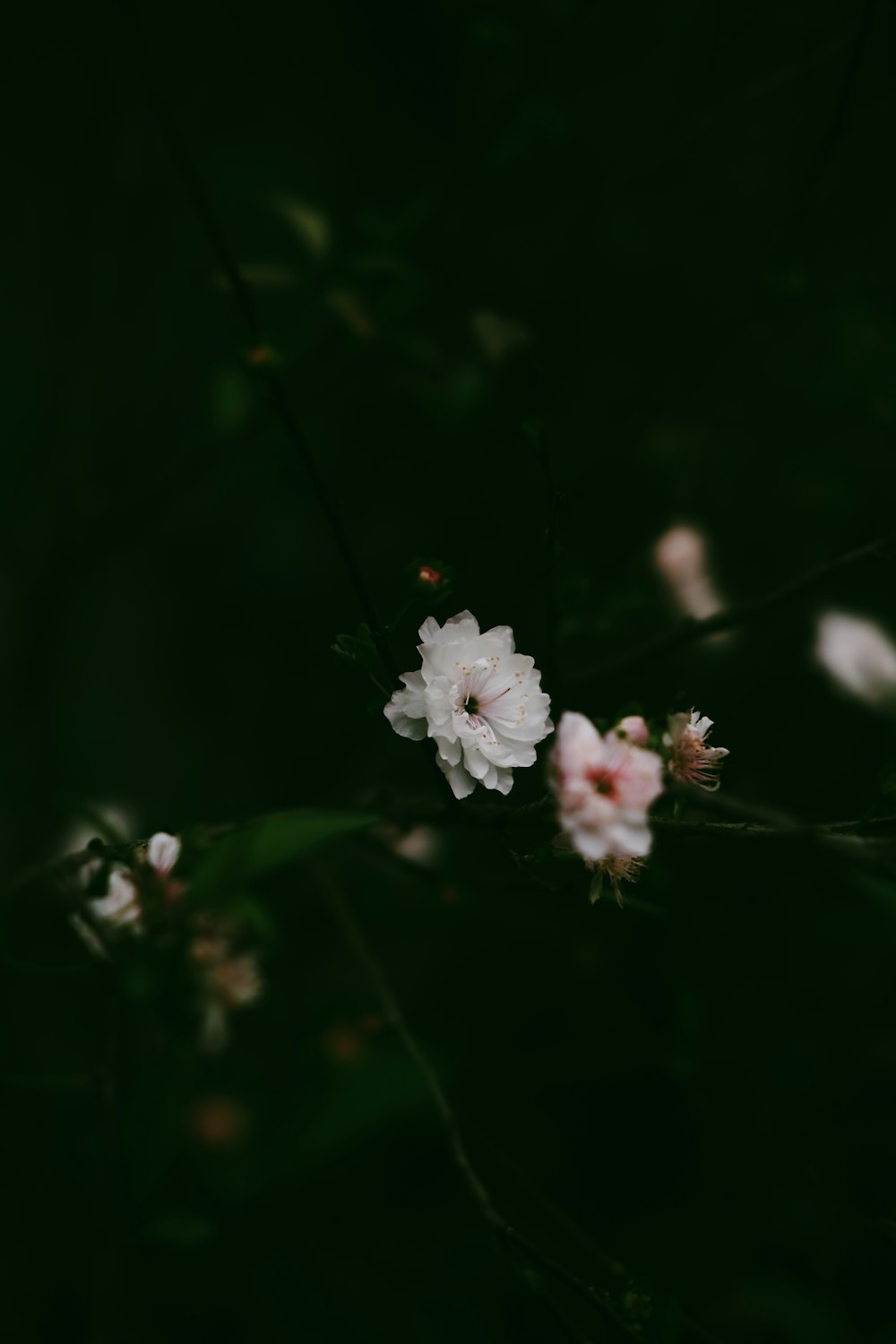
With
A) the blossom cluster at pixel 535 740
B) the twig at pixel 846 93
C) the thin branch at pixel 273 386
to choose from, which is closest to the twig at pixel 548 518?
the blossom cluster at pixel 535 740

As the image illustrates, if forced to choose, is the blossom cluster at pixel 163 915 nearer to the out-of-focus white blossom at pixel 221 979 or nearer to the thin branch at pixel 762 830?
the out-of-focus white blossom at pixel 221 979

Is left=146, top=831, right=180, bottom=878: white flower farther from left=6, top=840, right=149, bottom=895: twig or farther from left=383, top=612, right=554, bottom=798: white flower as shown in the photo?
left=383, top=612, right=554, bottom=798: white flower

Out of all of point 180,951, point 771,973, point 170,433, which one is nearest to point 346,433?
point 170,433

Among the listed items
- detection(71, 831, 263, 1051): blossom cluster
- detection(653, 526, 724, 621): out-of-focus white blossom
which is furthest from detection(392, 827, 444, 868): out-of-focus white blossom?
detection(653, 526, 724, 621): out-of-focus white blossom

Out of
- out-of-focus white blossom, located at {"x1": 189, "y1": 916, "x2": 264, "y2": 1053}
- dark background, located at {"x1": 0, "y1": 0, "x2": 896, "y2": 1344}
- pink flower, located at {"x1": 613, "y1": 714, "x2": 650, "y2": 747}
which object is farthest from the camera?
dark background, located at {"x1": 0, "y1": 0, "x2": 896, "y2": 1344}

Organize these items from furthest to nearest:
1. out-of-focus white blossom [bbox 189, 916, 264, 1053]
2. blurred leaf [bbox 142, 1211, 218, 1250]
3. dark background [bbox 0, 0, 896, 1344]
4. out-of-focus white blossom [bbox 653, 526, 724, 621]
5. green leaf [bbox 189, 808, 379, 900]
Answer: out-of-focus white blossom [bbox 653, 526, 724, 621], dark background [bbox 0, 0, 896, 1344], out-of-focus white blossom [bbox 189, 916, 264, 1053], blurred leaf [bbox 142, 1211, 218, 1250], green leaf [bbox 189, 808, 379, 900]

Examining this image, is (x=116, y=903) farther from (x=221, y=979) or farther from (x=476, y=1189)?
(x=476, y=1189)
